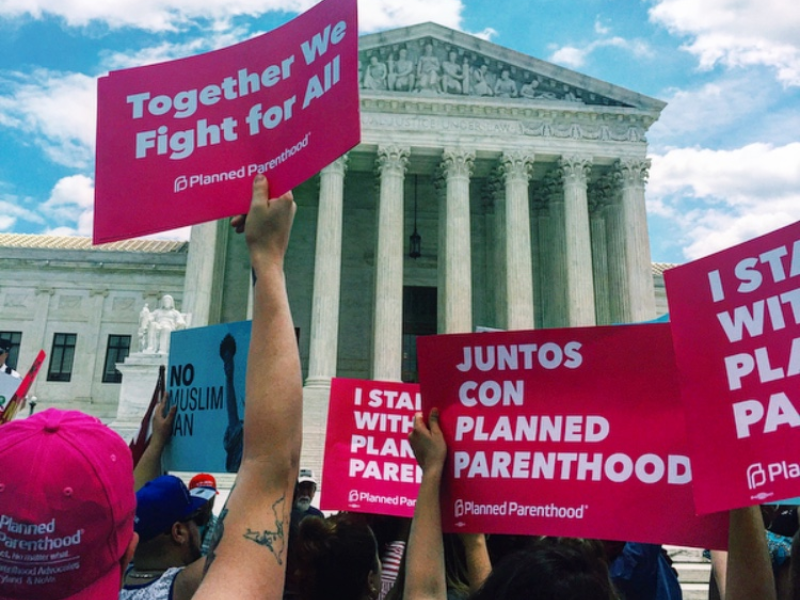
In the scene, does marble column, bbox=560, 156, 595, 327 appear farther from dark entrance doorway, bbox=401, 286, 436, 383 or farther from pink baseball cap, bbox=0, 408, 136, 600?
pink baseball cap, bbox=0, 408, 136, 600

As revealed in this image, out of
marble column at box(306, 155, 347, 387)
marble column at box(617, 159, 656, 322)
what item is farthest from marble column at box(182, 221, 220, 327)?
marble column at box(617, 159, 656, 322)

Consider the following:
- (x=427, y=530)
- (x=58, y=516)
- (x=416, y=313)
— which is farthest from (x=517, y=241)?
(x=58, y=516)

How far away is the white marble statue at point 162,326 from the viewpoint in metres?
25.6

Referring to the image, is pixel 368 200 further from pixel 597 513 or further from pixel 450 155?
pixel 597 513

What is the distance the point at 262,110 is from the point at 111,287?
35.7m

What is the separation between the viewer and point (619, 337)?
11.6ft

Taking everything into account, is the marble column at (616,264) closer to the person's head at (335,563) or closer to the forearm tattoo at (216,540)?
the person's head at (335,563)

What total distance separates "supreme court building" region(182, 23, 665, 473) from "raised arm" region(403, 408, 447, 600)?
74.1 ft

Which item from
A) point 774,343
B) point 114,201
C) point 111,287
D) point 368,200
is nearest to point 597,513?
point 774,343

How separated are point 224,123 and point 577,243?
26580mm

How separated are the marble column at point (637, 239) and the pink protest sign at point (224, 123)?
2663cm

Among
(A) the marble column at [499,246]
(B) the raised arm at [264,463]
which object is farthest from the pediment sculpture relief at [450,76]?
(B) the raised arm at [264,463]

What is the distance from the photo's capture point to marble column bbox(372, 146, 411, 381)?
26875 millimetres

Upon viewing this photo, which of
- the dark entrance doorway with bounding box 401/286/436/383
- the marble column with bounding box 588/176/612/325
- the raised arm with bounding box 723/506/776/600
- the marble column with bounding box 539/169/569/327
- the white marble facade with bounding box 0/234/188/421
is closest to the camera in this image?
the raised arm with bounding box 723/506/776/600
